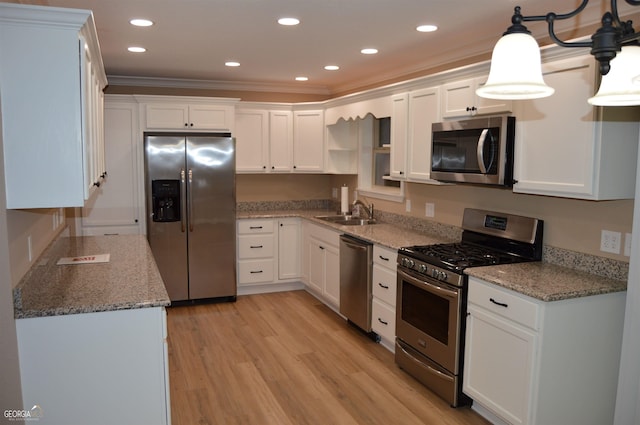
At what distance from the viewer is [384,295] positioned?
4.00 m

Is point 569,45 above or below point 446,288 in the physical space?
above

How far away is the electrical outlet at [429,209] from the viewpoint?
4.37 m

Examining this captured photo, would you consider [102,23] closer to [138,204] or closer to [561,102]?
[138,204]

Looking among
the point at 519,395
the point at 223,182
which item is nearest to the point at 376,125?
the point at 223,182

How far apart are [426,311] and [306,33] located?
6.87 feet

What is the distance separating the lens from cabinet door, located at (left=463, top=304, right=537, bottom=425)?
8.62 feet

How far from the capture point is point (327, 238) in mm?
5051

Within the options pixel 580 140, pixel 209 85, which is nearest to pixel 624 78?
pixel 580 140

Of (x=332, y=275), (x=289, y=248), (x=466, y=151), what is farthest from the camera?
(x=289, y=248)

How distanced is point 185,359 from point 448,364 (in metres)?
2.02

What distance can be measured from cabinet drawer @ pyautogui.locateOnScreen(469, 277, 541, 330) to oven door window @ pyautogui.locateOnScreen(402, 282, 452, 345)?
238 mm

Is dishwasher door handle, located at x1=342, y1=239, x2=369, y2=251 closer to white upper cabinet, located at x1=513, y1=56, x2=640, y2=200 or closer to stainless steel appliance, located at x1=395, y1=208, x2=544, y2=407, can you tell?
stainless steel appliance, located at x1=395, y1=208, x2=544, y2=407

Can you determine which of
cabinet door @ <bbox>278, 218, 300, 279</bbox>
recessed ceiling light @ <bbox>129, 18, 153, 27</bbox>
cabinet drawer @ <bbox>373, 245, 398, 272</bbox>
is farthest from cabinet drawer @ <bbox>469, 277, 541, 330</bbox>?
cabinet door @ <bbox>278, 218, 300, 279</bbox>

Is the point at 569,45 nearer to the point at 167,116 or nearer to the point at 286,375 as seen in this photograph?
the point at 286,375
